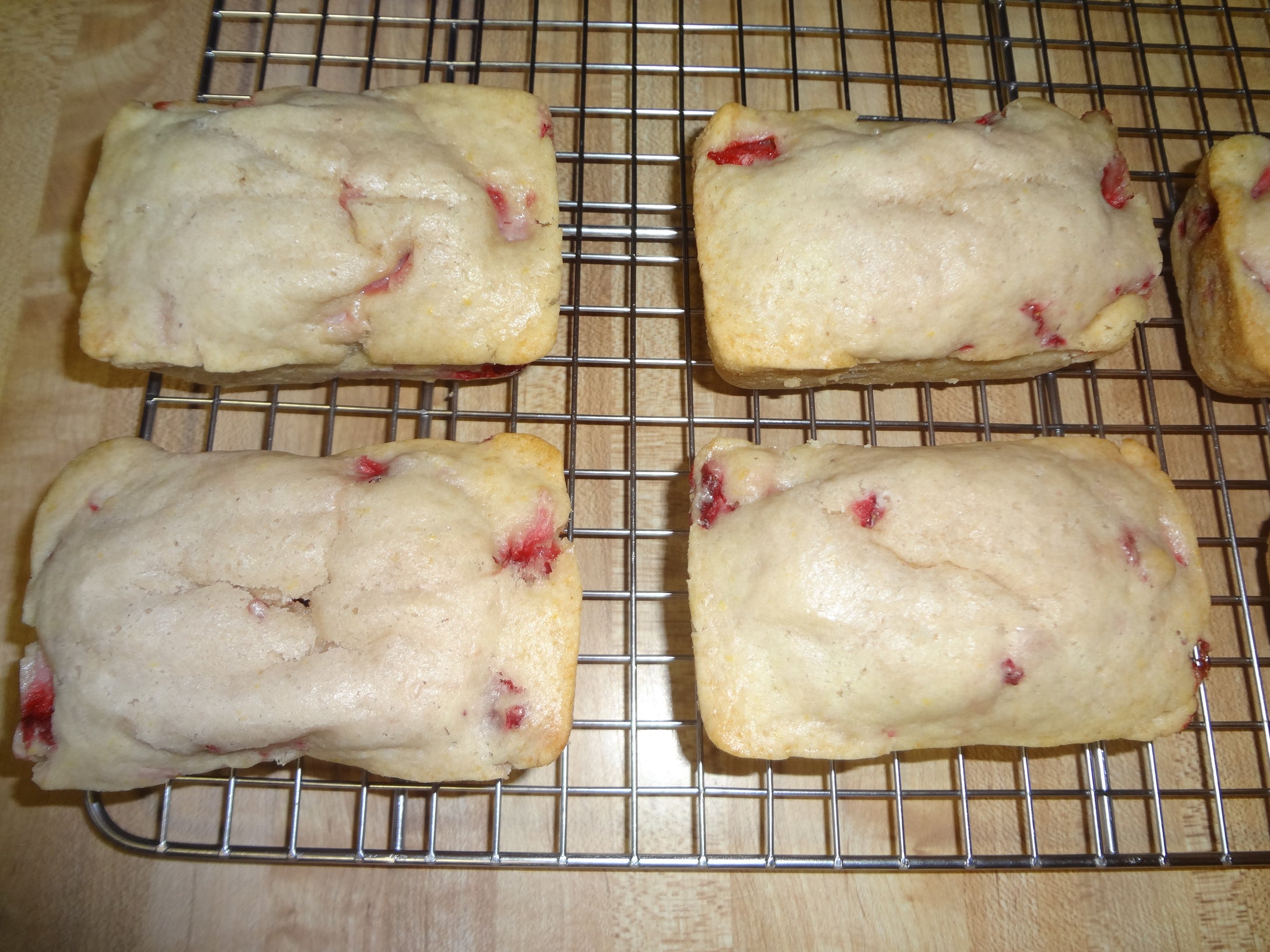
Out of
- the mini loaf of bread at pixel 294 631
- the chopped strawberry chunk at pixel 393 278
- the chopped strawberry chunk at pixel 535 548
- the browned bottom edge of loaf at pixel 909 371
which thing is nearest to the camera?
the mini loaf of bread at pixel 294 631

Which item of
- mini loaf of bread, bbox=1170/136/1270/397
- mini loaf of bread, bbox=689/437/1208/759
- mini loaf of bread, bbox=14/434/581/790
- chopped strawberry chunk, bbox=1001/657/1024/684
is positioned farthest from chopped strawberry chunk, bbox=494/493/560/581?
mini loaf of bread, bbox=1170/136/1270/397

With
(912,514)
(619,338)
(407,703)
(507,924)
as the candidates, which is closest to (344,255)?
(619,338)

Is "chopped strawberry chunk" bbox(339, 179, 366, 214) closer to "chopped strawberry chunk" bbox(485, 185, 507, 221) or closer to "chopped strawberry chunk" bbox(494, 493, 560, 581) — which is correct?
"chopped strawberry chunk" bbox(485, 185, 507, 221)

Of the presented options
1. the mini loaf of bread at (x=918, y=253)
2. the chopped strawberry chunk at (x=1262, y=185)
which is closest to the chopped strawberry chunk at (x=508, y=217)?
the mini loaf of bread at (x=918, y=253)

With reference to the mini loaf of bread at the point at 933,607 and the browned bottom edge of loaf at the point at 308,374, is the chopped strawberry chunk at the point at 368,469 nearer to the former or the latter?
the browned bottom edge of loaf at the point at 308,374

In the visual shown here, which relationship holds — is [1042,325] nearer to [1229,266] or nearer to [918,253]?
[918,253]

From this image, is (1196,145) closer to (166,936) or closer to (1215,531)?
(1215,531)
